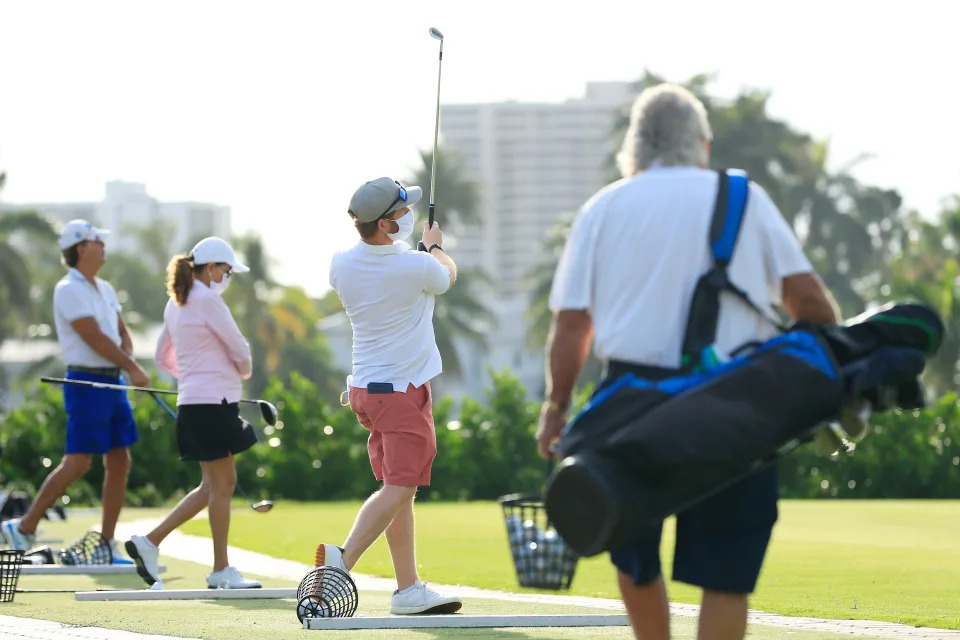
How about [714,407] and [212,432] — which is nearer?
[714,407]

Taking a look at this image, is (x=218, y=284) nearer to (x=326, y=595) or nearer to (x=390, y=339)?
(x=390, y=339)

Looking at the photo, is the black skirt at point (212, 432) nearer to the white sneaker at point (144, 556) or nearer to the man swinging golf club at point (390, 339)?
the white sneaker at point (144, 556)

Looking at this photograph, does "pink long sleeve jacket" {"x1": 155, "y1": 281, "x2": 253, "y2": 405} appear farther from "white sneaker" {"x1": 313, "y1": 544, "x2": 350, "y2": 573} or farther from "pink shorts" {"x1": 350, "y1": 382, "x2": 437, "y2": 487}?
"white sneaker" {"x1": 313, "y1": 544, "x2": 350, "y2": 573}

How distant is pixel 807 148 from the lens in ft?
230

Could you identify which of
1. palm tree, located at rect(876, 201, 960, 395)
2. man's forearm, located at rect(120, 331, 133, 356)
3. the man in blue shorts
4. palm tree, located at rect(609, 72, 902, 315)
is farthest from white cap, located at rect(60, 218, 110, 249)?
palm tree, located at rect(609, 72, 902, 315)

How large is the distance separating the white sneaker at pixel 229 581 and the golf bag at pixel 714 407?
5060mm

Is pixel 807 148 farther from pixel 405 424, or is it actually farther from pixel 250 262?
pixel 405 424

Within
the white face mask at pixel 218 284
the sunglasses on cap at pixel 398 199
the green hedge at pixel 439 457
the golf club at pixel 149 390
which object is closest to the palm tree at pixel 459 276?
the green hedge at pixel 439 457

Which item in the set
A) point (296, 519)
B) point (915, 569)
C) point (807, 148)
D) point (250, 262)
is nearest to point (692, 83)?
point (807, 148)

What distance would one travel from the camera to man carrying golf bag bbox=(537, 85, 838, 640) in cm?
504

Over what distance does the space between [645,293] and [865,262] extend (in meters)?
72.8

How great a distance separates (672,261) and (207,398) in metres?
5.32

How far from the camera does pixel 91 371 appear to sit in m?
11.5

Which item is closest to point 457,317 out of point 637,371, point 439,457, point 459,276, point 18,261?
point 459,276
